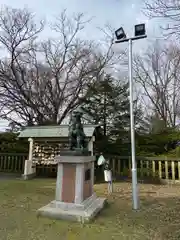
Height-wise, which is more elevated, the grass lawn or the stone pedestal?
the stone pedestal

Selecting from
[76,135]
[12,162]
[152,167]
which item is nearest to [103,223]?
[76,135]

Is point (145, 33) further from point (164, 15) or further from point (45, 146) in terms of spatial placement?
point (45, 146)

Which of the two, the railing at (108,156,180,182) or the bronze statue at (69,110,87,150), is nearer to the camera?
the bronze statue at (69,110,87,150)

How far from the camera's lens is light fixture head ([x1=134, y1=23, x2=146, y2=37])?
5.31 metres

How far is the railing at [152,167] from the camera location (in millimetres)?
9312

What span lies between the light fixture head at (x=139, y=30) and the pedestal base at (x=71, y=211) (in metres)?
4.24

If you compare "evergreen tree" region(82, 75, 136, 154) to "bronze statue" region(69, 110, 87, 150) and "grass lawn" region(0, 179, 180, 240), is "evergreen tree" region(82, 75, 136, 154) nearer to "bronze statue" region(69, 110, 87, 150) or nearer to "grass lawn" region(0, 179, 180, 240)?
"grass lawn" region(0, 179, 180, 240)

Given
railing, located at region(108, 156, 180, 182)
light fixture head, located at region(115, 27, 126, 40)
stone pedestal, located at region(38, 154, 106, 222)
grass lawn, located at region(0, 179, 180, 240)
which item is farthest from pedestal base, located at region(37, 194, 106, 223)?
Answer: railing, located at region(108, 156, 180, 182)

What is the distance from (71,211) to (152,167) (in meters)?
6.18

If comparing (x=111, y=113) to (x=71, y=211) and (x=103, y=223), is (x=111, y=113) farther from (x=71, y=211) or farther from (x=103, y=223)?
(x=103, y=223)

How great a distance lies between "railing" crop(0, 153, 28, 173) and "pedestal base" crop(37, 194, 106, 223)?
7.46m

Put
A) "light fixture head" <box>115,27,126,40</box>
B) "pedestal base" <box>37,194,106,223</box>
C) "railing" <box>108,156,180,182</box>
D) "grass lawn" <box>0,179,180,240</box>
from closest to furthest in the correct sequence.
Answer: "grass lawn" <box>0,179,180,240</box> < "pedestal base" <box>37,194,106,223</box> < "light fixture head" <box>115,27,126,40</box> < "railing" <box>108,156,180,182</box>

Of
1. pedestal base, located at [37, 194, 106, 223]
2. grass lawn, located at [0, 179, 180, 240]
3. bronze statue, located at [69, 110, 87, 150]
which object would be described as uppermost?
bronze statue, located at [69, 110, 87, 150]

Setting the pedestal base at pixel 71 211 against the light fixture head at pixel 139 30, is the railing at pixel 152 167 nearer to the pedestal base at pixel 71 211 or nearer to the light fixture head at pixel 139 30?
the pedestal base at pixel 71 211
